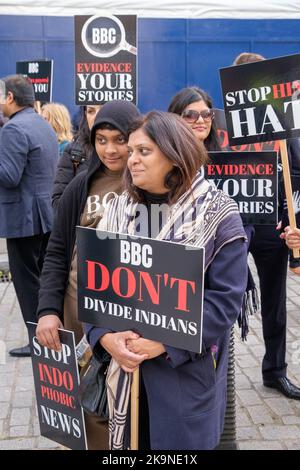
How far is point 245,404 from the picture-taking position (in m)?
3.75

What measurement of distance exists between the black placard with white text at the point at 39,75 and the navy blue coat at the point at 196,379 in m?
5.00

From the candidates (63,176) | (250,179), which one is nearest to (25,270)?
(63,176)

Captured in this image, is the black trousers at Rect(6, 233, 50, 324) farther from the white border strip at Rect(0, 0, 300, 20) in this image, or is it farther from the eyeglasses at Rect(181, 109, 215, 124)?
the white border strip at Rect(0, 0, 300, 20)

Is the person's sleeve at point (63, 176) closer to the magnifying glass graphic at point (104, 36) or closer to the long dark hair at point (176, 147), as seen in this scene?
the magnifying glass graphic at point (104, 36)

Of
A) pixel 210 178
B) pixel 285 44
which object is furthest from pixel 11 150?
pixel 285 44

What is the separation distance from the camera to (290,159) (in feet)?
11.6

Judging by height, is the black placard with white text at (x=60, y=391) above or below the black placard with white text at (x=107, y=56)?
below

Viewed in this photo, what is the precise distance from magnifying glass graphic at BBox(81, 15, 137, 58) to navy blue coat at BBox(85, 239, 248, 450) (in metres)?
2.53

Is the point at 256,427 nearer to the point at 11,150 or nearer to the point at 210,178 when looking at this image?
the point at 210,178

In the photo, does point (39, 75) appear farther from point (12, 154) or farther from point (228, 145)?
point (228, 145)

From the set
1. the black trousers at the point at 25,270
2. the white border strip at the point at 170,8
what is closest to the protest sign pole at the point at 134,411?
the black trousers at the point at 25,270

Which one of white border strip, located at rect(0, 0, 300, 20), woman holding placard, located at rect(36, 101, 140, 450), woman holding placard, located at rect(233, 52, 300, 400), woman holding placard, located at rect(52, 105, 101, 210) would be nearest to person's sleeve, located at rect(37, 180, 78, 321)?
woman holding placard, located at rect(36, 101, 140, 450)

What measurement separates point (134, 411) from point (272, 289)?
1934 millimetres

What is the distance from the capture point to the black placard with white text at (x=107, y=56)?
4.05 meters
